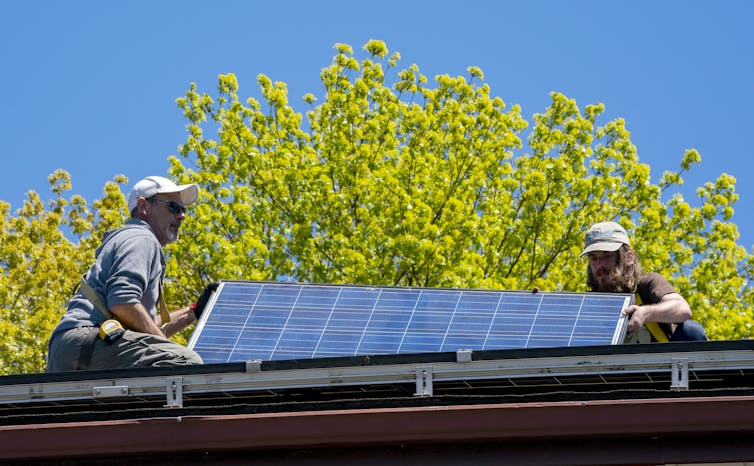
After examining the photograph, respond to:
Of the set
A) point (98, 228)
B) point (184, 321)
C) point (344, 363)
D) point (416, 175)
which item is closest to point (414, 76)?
point (416, 175)

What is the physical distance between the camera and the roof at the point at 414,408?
745 centimetres

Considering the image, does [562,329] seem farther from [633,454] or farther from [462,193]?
[462,193]

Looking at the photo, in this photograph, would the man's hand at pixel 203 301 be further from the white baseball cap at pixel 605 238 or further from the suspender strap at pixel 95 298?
the white baseball cap at pixel 605 238

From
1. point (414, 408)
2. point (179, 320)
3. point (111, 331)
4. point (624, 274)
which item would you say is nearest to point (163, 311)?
point (179, 320)

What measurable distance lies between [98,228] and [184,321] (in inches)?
937

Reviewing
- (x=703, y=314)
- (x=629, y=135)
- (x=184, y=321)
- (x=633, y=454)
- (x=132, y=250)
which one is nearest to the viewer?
(x=633, y=454)

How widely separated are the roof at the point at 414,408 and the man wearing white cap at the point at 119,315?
45 centimetres

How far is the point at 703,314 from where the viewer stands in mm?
28078

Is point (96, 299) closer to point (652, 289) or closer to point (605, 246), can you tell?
point (605, 246)

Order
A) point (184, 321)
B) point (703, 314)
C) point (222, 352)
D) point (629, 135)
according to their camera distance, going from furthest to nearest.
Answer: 1. point (629, 135)
2. point (703, 314)
3. point (184, 321)
4. point (222, 352)

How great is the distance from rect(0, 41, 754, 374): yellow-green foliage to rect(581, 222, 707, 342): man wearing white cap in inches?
647

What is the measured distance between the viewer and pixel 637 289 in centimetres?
965

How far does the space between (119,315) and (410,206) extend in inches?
752

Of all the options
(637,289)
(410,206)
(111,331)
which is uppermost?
(410,206)
